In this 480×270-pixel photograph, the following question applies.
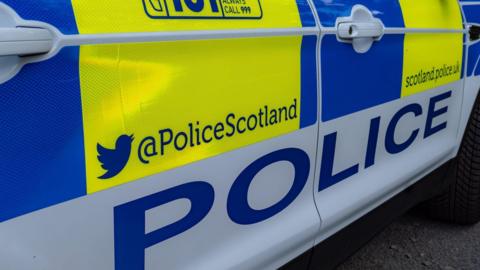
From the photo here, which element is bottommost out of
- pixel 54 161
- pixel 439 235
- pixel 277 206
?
pixel 439 235

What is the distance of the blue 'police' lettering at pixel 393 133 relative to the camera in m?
1.88

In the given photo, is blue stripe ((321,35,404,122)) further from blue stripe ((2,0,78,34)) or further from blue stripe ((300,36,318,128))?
blue stripe ((2,0,78,34))

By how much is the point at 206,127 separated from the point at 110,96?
0.83ft

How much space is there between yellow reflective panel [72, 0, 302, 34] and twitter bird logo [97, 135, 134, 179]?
199mm

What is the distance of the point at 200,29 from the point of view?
3.77 ft

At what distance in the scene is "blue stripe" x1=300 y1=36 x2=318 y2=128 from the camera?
1.43m

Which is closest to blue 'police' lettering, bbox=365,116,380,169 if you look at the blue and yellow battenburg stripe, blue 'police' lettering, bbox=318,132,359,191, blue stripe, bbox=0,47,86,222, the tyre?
blue 'police' lettering, bbox=318,132,359,191

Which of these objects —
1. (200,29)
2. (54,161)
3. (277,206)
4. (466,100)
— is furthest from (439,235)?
(54,161)

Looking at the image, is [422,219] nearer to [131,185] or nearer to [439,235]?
[439,235]

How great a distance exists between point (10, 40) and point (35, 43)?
41mm

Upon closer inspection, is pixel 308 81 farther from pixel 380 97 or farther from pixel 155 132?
pixel 155 132

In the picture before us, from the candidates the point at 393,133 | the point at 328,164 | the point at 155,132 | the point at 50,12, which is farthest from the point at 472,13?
the point at 50,12

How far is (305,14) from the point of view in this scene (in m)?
1.44

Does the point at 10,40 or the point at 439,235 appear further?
the point at 439,235
